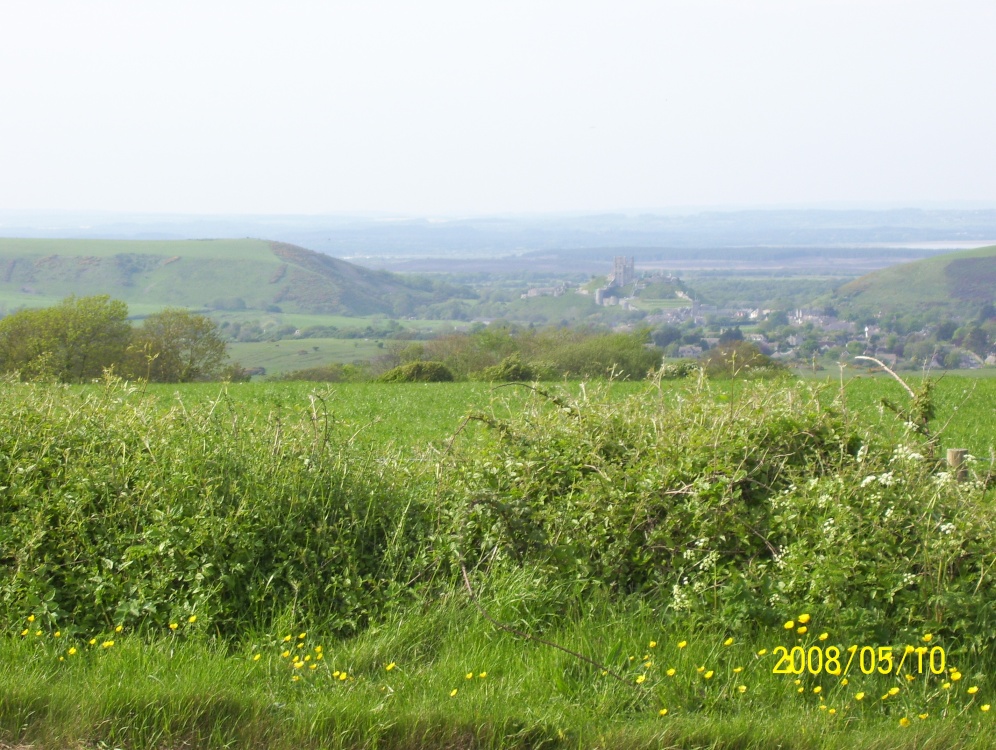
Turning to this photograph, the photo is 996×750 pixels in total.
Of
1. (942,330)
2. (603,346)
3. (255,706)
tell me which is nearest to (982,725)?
(255,706)

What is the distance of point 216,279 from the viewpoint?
476ft

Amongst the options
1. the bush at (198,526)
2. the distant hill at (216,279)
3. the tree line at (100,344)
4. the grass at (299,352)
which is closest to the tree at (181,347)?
the tree line at (100,344)

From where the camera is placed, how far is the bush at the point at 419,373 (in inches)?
1261

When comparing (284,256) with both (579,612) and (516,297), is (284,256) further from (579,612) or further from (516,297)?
(579,612)

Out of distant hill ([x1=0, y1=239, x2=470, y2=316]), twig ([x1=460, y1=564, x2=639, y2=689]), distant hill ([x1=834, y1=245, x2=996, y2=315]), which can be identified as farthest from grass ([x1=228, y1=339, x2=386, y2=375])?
twig ([x1=460, y1=564, x2=639, y2=689])

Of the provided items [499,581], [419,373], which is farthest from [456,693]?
[419,373]

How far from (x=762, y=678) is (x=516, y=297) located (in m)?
130

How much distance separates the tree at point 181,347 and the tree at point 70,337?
112 centimetres

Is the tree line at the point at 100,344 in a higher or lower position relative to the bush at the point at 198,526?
lower

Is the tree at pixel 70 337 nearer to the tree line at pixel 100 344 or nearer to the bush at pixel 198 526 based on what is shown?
the tree line at pixel 100 344

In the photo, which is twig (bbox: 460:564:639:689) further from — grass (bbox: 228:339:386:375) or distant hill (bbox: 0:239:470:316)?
distant hill (bbox: 0:239:470:316)

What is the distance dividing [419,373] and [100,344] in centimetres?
1486

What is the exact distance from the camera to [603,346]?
40875 mm

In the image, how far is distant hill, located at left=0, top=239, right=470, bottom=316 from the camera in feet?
435
